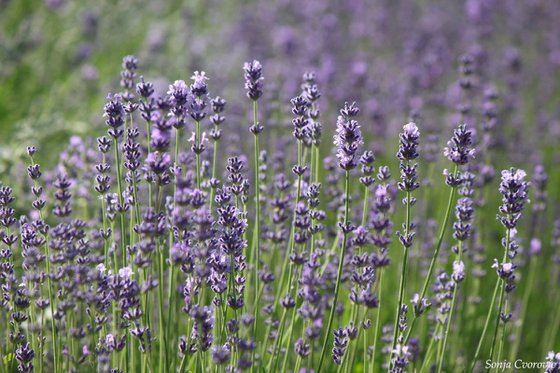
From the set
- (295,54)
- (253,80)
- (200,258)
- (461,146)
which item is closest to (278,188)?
(253,80)

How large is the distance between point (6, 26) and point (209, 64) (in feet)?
6.43

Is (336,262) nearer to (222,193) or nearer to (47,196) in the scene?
(222,193)

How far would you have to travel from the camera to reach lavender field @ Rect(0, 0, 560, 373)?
7.64ft

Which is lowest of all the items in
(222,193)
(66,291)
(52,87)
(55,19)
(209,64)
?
(66,291)

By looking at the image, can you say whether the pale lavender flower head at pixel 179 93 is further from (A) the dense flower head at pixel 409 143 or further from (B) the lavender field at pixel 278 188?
(A) the dense flower head at pixel 409 143

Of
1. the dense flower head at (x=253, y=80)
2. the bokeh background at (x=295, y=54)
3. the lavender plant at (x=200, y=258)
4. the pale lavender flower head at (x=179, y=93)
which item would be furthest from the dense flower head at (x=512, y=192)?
the bokeh background at (x=295, y=54)

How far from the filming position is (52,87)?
655 centimetres

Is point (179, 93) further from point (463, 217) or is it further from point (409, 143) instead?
point (463, 217)

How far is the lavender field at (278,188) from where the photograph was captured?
2330 mm

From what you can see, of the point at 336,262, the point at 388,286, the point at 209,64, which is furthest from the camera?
the point at 209,64

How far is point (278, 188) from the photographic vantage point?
310 cm

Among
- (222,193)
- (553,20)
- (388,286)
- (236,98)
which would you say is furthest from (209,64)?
(222,193)

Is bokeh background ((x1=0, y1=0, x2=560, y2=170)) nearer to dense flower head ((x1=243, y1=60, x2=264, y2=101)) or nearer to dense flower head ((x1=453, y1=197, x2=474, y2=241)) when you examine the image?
dense flower head ((x1=243, y1=60, x2=264, y2=101))

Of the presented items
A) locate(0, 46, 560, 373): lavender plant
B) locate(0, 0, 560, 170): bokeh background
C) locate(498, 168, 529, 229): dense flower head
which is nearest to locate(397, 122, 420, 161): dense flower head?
locate(0, 46, 560, 373): lavender plant
